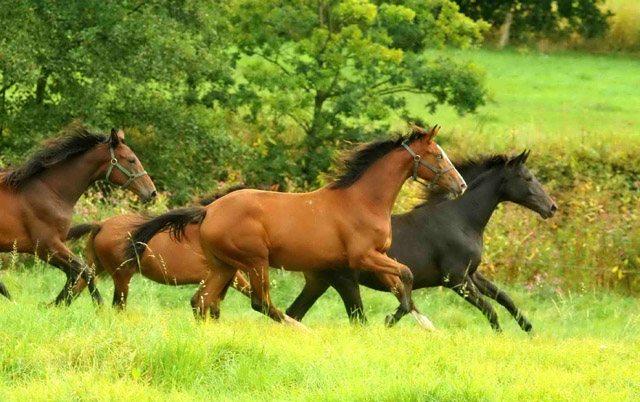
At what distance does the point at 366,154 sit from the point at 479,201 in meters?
1.59

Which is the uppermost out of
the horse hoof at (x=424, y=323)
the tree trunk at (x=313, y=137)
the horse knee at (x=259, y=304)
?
the horse knee at (x=259, y=304)

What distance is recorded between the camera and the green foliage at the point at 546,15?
3162cm

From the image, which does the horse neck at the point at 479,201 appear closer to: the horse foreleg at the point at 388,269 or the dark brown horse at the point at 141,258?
the horse foreleg at the point at 388,269

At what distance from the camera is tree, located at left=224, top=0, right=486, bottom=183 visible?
63.3ft

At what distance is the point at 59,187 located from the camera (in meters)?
→ 8.78

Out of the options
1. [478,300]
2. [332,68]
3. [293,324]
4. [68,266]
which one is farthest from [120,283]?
[332,68]

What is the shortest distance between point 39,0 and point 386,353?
11713mm

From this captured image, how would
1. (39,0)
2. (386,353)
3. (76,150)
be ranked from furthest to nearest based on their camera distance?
(39,0) < (76,150) < (386,353)

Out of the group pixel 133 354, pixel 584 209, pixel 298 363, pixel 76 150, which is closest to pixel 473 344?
pixel 298 363

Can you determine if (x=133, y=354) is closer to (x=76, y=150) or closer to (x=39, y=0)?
(x=76, y=150)

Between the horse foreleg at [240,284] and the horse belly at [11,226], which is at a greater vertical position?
the horse belly at [11,226]

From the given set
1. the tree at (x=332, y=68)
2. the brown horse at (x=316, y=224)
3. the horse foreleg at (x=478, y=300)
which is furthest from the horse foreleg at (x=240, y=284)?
the tree at (x=332, y=68)

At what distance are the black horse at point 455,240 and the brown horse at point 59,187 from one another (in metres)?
1.93

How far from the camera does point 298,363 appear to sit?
5949 millimetres
